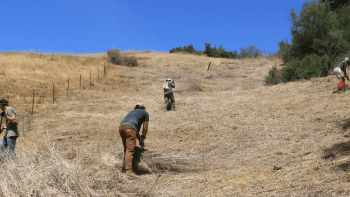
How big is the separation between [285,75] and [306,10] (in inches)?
223

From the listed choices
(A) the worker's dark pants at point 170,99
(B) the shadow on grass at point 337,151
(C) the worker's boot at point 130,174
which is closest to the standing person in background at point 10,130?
(C) the worker's boot at point 130,174

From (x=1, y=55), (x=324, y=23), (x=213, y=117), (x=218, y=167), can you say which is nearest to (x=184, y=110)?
(x=213, y=117)

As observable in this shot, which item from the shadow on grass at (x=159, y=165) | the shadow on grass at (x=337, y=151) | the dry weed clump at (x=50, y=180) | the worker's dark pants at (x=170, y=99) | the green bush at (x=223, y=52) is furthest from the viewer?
the green bush at (x=223, y=52)

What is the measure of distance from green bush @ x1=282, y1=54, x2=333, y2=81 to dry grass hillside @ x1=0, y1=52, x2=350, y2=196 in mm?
1062

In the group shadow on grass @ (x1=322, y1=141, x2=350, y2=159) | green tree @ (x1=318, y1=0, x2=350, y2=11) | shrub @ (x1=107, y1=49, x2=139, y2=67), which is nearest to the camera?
shadow on grass @ (x1=322, y1=141, x2=350, y2=159)

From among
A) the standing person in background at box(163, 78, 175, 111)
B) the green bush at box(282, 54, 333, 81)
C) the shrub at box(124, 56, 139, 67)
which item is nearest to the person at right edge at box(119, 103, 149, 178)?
the standing person in background at box(163, 78, 175, 111)

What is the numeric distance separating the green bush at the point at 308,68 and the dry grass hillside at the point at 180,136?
106cm

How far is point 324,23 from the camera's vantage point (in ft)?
60.8

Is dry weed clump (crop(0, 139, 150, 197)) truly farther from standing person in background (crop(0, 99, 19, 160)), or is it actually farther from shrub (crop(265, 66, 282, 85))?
shrub (crop(265, 66, 282, 85))

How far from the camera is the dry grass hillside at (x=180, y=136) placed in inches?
175

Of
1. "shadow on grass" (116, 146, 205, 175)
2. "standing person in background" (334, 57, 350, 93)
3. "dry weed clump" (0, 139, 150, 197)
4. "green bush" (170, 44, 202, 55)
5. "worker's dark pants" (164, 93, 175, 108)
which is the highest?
"green bush" (170, 44, 202, 55)

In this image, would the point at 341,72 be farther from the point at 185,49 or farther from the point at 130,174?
the point at 185,49

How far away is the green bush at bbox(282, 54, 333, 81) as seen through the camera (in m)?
15.6

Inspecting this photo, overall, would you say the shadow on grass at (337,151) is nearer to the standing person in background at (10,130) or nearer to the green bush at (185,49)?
the standing person in background at (10,130)
